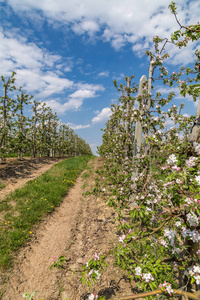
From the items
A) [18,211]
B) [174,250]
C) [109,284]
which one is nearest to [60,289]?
[109,284]

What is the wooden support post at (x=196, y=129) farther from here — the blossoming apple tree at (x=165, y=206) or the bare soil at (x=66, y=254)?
the bare soil at (x=66, y=254)

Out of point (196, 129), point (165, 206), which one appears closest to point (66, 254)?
point (165, 206)

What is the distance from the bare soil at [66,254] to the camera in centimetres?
362

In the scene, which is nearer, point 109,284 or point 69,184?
point 109,284

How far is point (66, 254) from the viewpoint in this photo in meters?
4.86

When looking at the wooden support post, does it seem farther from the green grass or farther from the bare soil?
the green grass

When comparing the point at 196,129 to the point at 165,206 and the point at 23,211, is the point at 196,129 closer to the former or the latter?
the point at 165,206

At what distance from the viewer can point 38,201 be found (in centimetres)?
744

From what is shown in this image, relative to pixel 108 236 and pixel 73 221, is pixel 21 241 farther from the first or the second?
pixel 108 236

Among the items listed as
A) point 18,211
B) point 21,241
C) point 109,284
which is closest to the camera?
point 109,284

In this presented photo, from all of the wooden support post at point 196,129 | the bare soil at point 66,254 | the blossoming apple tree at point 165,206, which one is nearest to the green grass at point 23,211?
the bare soil at point 66,254

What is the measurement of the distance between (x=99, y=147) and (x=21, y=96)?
13522mm

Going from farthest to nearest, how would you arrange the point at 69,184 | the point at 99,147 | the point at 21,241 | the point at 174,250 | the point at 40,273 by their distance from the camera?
the point at 99,147, the point at 69,184, the point at 21,241, the point at 40,273, the point at 174,250

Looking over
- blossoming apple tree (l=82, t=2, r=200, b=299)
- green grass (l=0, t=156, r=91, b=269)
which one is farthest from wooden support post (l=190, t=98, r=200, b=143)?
green grass (l=0, t=156, r=91, b=269)
